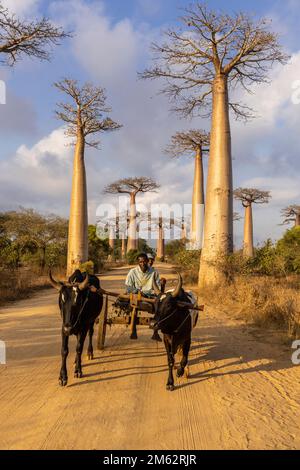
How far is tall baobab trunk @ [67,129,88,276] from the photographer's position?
→ 56.5ft

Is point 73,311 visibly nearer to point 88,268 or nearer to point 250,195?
point 88,268

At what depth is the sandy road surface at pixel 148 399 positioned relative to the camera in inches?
116

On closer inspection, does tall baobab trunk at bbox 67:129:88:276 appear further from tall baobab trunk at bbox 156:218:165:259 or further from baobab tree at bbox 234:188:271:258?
tall baobab trunk at bbox 156:218:165:259

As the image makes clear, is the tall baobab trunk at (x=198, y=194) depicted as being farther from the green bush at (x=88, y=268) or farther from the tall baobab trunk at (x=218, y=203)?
the green bush at (x=88, y=268)

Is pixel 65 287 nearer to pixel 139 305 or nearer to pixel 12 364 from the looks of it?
pixel 139 305

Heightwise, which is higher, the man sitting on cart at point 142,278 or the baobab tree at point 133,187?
the baobab tree at point 133,187

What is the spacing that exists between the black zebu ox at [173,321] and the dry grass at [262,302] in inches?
105

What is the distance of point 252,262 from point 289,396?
8.44 metres

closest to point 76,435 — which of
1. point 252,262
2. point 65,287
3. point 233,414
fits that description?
point 233,414

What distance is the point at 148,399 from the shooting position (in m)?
3.75

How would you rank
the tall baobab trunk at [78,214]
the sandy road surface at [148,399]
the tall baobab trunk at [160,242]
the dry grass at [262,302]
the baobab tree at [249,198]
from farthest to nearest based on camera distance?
the tall baobab trunk at [160,242] < the baobab tree at [249,198] < the tall baobab trunk at [78,214] < the dry grass at [262,302] < the sandy road surface at [148,399]

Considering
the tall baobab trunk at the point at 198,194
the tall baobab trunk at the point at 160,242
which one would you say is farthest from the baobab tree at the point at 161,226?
the tall baobab trunk at the point at 198,194

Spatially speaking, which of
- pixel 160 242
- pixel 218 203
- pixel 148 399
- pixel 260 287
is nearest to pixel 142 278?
pixel 148 399

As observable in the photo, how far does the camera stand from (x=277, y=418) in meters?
3.41
